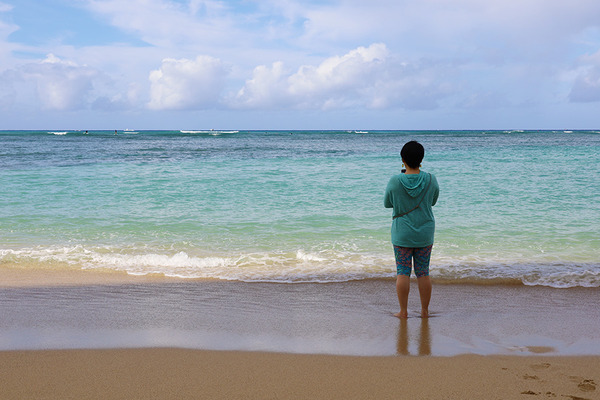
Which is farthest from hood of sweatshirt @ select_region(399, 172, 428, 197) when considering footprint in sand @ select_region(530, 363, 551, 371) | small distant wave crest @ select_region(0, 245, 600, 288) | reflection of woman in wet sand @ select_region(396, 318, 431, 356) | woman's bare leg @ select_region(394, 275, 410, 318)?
small distant wave crest @ select_region(0, 245, 600, 288)

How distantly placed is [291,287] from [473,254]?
122 inches

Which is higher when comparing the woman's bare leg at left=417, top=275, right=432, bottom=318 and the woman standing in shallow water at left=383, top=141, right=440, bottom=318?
the woman standing in shallow water at left=383, top=141, right=440, bottom=318

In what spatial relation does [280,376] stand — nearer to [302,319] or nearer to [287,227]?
[302,319]

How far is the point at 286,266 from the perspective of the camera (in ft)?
21.8

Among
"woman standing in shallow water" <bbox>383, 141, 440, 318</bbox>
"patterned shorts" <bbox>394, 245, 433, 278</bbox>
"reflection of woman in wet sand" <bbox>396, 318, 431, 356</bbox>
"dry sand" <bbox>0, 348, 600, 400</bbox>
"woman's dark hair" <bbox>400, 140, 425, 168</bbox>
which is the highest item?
"woman's dark hair" <bbox>400, 140, 425, 168</bbox>

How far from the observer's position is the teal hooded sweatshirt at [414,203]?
4.07 meters

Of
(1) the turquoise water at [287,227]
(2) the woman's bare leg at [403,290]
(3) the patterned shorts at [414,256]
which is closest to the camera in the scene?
(3) the patterned shorts at [414,256]

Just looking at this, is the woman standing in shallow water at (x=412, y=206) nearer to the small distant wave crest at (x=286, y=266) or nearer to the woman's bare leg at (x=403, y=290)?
the woman's bare leg at (x=403, y=290)

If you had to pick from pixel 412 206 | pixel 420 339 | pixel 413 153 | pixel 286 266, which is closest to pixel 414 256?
pixel 412 206

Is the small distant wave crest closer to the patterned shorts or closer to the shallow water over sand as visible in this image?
the shallow water over sand

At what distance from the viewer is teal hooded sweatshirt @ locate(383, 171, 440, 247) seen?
407 centimetres

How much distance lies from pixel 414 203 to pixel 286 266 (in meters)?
2.93

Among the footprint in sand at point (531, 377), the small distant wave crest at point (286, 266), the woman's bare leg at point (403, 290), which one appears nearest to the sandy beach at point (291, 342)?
the footprint in sand at point (531, 377)

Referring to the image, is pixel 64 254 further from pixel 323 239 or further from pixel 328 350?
pixel 328 350
